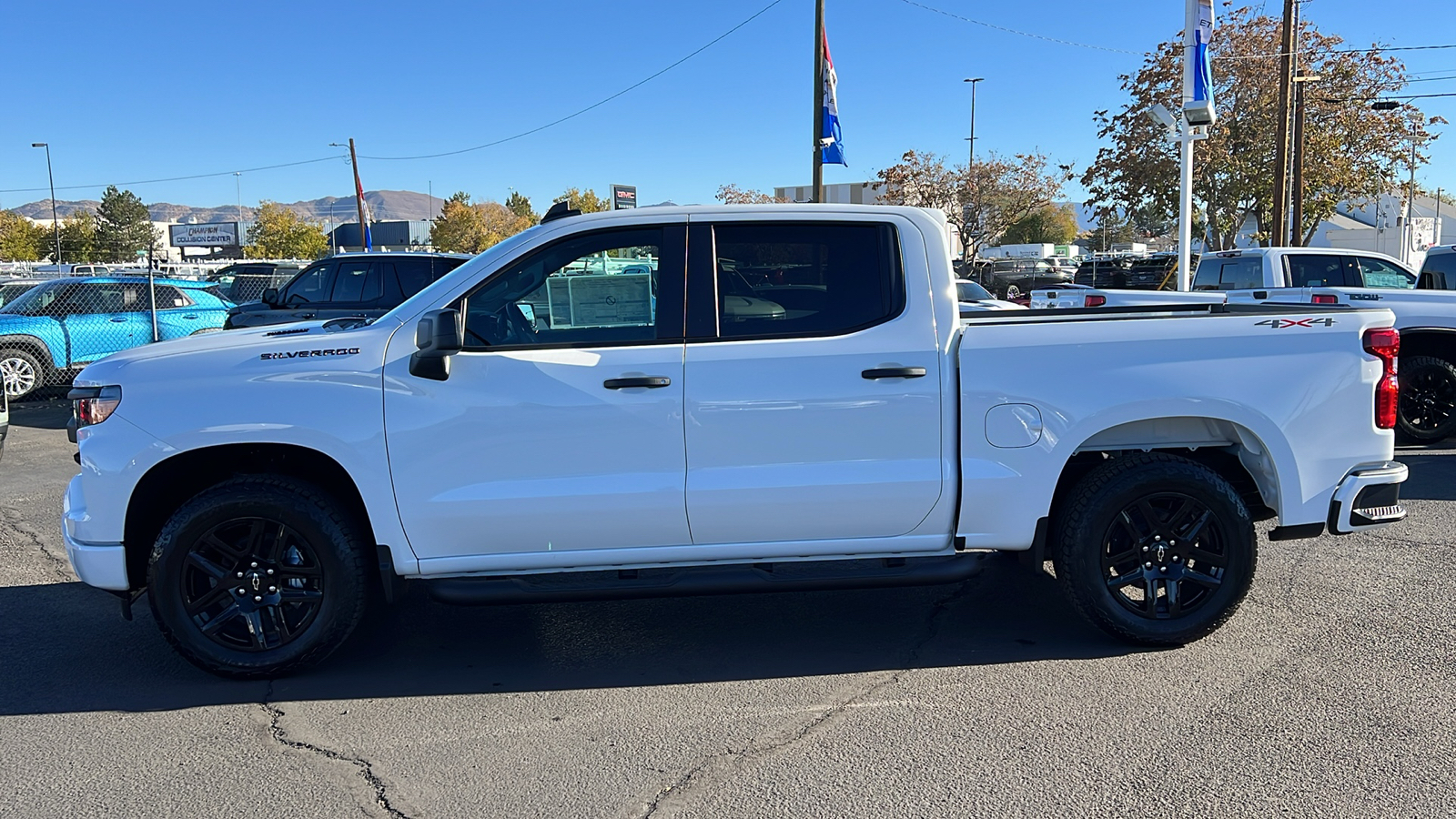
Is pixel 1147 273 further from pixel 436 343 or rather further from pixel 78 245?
pixel 78 245

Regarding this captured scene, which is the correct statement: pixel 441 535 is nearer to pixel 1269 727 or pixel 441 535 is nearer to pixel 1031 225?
pixel 1269 727

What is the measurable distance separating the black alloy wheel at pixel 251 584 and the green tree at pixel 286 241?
8582 centimetres

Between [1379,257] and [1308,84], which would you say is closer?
[1379,257]

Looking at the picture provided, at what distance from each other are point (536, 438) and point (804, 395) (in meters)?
1.09

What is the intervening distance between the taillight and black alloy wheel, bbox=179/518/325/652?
4.52m

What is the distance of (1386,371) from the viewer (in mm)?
4559

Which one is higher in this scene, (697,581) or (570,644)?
(697,581)

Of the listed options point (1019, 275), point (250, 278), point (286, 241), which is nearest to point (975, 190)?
point (1019, 275)

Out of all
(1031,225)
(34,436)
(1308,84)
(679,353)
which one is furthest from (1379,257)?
(1031,225)

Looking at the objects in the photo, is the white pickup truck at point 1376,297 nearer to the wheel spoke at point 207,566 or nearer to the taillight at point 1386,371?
the taillight at point 1386,371

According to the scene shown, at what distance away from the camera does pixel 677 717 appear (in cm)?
405

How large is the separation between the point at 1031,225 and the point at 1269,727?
87.2 metres

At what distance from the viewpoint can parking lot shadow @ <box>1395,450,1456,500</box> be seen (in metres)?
7.66

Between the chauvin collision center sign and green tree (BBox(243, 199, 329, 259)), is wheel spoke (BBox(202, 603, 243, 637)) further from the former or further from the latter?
the chauvin collision center sign
